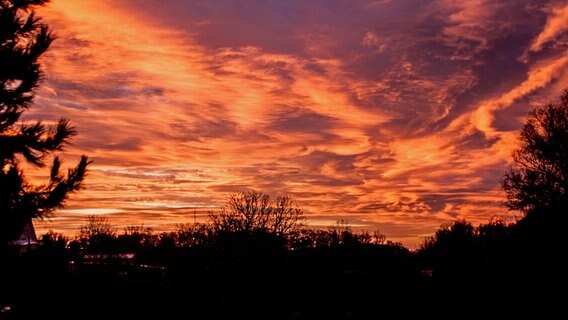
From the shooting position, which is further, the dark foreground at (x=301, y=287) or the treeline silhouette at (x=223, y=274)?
the dark foreground at (x=301, y=287)

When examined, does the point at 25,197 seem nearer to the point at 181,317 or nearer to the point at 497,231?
the point at 181,317

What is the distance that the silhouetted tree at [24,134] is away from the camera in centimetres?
1136

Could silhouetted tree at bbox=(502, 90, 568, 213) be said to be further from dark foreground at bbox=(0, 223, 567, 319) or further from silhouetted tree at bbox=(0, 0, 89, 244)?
silhouetted tree at bbox=(0, 0, 89, 244)

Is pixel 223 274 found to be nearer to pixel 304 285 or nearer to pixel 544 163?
pixel 304 285

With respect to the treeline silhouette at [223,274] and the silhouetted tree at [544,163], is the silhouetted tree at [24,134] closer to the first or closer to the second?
the treeline silhouette at [223,274]

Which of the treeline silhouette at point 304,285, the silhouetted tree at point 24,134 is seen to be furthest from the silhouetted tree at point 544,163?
the silhouetted tree at point 24,134

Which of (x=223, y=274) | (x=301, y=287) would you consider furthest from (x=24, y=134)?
(x=301, y=287)

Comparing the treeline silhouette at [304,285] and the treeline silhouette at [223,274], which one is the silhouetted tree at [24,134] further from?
the treeline silhouette at [304,285]

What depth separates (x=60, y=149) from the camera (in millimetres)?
12141

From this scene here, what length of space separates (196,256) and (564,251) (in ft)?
45.8

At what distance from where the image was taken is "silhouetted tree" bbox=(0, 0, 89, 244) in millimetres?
11359

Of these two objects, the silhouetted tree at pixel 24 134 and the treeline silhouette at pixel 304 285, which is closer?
the silhouetted tree at pixel 24 134

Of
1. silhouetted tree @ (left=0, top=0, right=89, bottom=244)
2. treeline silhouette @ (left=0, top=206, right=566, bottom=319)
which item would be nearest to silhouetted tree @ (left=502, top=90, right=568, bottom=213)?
treeline silhouette @ (left=0, top=206, right=566, bottom=319)

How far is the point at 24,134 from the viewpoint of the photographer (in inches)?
462
